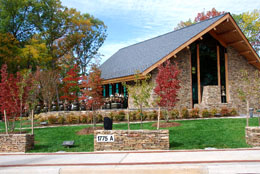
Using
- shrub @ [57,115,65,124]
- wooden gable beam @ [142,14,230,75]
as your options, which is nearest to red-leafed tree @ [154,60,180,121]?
wooden gable beam @ [142,14,230,75]

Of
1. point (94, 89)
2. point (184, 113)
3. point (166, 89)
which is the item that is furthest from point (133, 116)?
point (94, 89)

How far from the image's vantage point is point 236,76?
2242 cm

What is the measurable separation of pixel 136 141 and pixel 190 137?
2617 mm

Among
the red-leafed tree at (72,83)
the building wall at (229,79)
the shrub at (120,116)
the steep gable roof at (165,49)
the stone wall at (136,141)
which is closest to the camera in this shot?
the stone wall at (136,141)

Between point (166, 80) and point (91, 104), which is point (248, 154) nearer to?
point (166, 80)

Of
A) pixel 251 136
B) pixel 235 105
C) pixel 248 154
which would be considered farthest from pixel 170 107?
pixel 235 105

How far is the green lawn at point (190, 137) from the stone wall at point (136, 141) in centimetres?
55

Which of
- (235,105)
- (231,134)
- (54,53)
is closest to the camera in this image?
(231,134)

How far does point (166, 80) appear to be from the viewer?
1484 cm

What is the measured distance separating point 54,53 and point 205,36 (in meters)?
19.7

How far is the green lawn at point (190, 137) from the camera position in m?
10.5

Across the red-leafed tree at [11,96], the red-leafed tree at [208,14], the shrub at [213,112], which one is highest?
the red-leafed tree at [208,14]

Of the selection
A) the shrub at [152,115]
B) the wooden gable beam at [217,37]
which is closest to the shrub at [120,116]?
the shrub at [152,115]

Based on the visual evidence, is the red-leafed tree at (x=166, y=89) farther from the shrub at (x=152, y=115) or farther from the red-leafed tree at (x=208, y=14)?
the red-leafed tree at (x=208, y=14)
